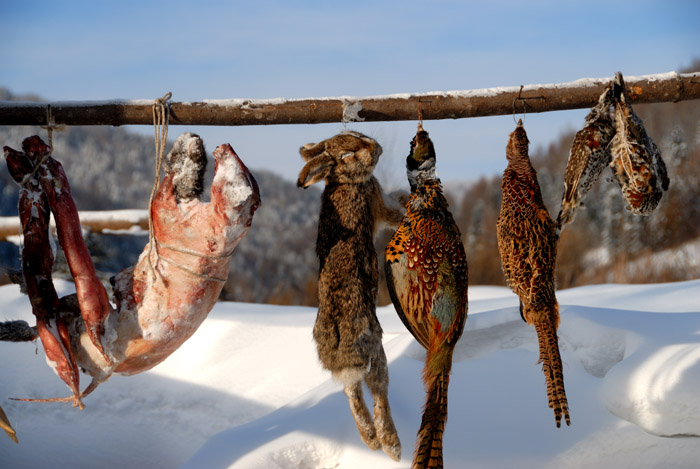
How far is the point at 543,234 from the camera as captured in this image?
1.43 m

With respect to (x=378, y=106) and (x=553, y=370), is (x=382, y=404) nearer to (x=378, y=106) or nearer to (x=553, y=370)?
(x=553, y=370)

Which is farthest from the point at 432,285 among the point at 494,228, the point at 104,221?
the point at 494,228

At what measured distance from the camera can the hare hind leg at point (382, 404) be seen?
154 centimetres

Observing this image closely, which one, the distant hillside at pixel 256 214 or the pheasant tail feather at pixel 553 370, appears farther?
the distant hillside at pixel 256 214

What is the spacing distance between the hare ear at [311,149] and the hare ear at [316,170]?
0.09 feet

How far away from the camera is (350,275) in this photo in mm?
1483

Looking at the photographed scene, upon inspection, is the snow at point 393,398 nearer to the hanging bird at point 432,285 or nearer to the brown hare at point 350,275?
the brown hare at point 350,275

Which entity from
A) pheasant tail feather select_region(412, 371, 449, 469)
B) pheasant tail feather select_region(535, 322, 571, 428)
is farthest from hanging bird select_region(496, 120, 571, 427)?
A: pheasant tail feather select_region(412, 371, 449, 469)

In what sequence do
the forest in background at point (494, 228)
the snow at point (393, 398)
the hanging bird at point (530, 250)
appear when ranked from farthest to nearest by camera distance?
the forest in background at point (494, 228), the snow at point (393, 398), the hanging bird at point (530, 250)

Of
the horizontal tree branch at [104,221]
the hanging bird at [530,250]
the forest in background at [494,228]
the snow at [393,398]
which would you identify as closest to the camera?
the hanging bird at [530,250]

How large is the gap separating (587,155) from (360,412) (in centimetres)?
84

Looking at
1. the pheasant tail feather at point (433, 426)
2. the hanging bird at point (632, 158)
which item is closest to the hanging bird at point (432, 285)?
the pheasant tail feather at point (433, 426)

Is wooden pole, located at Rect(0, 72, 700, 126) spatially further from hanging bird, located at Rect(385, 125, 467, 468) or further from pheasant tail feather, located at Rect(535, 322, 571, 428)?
pheasant tail feather, located at Rect(535, 322, 571, 428)

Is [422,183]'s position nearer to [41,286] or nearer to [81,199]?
[41,286]
